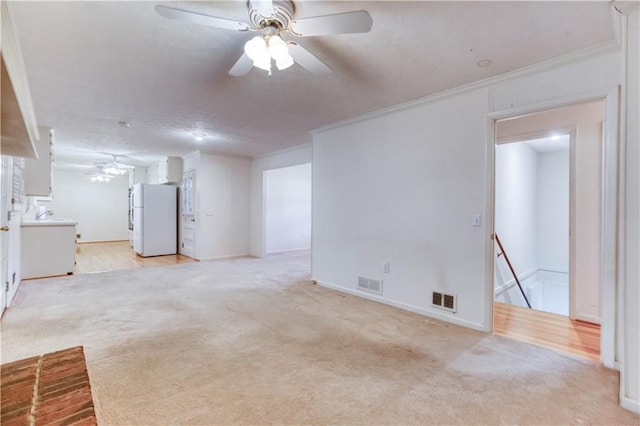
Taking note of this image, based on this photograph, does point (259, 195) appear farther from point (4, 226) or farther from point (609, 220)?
point (609, 220)

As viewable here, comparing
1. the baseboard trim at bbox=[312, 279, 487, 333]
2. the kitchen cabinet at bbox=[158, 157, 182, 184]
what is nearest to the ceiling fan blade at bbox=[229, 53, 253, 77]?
the baseboard trim at bbox=[312, 279, 487, 333]

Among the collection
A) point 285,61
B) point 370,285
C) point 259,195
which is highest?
point 285,61

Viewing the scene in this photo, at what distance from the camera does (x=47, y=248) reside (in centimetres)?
488

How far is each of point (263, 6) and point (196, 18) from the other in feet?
1.27

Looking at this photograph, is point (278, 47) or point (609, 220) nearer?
point (278, 47)

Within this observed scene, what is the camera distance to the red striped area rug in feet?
5.25

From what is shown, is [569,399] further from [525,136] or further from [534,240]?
[534,240]

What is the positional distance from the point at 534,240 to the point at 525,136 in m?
Answer: 3.30

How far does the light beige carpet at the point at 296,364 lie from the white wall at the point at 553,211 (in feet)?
14.1

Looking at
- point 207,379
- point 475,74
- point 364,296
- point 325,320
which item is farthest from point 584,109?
point 207,379

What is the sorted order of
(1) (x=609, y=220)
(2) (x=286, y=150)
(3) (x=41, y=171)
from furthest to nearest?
(2) (x=286, y=150), (3) (x=41, y=171), (1) (x=609, y=220)

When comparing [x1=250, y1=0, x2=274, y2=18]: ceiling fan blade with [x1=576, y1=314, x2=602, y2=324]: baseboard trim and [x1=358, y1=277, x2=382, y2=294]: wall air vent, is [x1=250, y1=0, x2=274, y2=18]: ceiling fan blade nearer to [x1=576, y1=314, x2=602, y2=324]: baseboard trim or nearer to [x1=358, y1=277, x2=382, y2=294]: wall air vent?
[x1=358, y1=277, x2=382, y2=294]: wall air vent

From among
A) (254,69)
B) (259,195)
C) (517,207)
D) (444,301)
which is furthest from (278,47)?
(259,195)

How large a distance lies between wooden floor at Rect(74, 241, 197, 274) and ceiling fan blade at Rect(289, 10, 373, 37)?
584 centimetres
